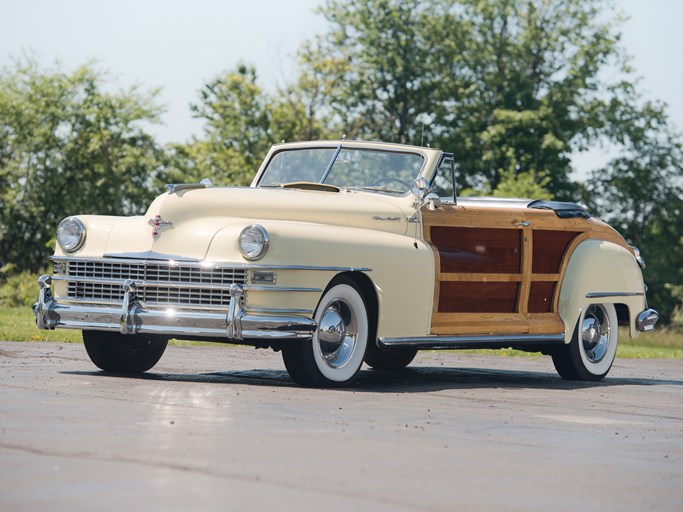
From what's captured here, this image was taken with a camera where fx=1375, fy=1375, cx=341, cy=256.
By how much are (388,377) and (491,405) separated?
8.93ft

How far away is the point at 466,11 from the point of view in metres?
57.9

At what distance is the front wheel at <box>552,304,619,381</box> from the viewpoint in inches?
504

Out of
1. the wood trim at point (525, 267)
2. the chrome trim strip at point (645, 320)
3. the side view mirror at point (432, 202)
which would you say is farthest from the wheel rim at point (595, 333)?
the side view mirror at point (432, 202)

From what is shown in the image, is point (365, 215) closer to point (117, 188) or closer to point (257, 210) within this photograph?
point (257, 210)

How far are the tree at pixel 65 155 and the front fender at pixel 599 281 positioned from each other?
3922cm

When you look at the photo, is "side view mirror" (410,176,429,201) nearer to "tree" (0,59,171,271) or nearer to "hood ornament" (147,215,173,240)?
"hood ornament" (147,215,173,240)

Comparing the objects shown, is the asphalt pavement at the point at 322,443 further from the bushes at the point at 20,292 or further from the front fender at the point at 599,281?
the bushes at the point at 20,292

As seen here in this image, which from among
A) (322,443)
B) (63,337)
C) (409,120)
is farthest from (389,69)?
(322,443)

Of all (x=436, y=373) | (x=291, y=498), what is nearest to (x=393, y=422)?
(x=291, y=498)

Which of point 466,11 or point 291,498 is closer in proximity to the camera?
point 291,498

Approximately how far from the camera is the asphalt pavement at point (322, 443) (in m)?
5.30

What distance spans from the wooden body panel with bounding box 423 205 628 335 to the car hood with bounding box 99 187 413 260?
633mm

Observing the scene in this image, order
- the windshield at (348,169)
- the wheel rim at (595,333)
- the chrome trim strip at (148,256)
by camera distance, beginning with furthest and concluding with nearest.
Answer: the wheel rim at (595,333) < the windshield at (348,169) < the chrome trim strip at (148,256)

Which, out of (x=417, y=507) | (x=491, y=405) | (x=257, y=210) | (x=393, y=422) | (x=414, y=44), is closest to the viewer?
(x=417, y=507)
